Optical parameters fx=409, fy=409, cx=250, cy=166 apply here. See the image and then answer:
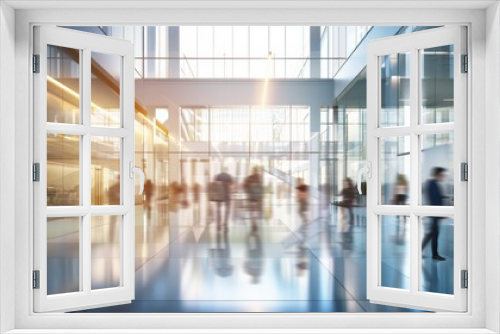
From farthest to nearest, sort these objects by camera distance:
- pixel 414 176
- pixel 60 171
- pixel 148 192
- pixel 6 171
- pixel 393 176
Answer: pixel 148 192 → pixel 60 171 → pixel 393 176 → pixel 414 176 → pixel 6 171

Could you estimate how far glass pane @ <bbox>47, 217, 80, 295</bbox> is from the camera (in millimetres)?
4117

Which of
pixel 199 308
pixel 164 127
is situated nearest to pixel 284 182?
pixel 164 127

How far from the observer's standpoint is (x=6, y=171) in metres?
2.19

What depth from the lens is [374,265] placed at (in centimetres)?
254

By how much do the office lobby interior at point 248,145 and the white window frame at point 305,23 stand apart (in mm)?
3796

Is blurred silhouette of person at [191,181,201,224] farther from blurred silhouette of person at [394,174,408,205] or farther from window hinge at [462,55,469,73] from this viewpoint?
window hinge at [462,55,469,73]

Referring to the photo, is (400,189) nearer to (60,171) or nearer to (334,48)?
(334,48)

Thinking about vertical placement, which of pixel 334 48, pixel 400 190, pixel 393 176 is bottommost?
pixel 400 190

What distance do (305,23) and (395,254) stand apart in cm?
570

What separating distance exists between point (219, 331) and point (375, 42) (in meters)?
1.99

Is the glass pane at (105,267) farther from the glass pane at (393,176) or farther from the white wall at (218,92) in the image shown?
the white wall at (218,92)

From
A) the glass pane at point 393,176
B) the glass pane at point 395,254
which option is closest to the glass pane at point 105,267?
the glass pane at point 395,254

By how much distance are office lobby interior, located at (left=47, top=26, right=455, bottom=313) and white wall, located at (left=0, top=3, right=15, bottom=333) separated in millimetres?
3922

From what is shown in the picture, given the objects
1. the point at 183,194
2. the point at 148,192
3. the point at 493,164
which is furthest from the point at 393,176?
the point at 148,192
